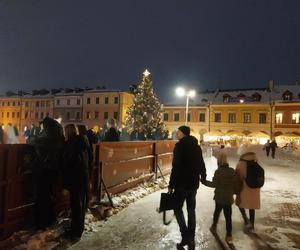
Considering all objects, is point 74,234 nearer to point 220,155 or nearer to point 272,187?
point 220,155

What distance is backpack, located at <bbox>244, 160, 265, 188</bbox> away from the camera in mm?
7371

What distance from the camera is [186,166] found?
6.03m

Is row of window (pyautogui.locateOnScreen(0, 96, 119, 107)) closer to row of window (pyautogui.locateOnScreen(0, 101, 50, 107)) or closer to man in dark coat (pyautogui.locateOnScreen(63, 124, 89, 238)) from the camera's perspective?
row of window (pyautogui.locateOnScreen(0, 101, 50, 107))

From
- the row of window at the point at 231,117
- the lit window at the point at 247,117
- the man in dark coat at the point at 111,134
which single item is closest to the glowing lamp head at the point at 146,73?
the row of window at the point at 231,117

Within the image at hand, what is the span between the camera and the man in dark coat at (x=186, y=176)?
6023 millimetres

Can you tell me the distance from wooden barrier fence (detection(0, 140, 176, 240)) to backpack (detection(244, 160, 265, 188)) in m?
3.36

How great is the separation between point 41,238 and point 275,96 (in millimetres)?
60840

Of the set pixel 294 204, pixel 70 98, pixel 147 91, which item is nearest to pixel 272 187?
pixel 294 204

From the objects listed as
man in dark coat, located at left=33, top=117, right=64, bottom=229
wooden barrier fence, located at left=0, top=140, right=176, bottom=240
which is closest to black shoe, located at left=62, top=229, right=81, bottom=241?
man in dark coat, located at left=33, top=117, right=64, bottom=229

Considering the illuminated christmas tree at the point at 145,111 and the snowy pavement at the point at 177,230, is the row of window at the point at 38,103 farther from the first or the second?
the snowy pavement at the point at 177,230

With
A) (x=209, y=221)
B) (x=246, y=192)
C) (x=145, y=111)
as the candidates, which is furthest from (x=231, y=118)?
(x=246, y=192)

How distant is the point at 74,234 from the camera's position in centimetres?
627

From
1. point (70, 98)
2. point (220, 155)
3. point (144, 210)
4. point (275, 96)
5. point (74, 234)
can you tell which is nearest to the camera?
point (74, 234)

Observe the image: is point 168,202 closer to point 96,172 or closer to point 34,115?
point 96,172
